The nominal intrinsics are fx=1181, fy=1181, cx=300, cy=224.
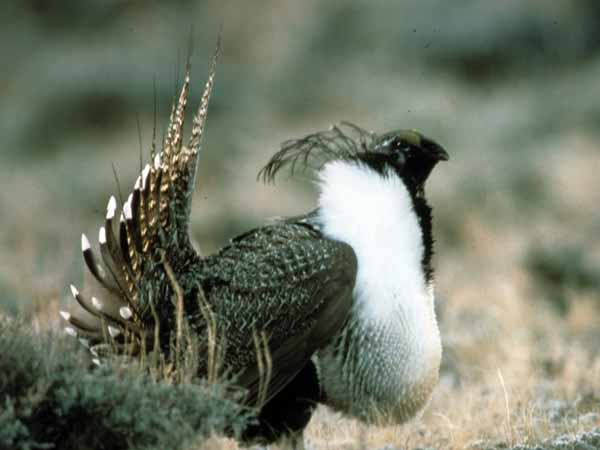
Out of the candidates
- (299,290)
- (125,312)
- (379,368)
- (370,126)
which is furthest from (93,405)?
(370,126)

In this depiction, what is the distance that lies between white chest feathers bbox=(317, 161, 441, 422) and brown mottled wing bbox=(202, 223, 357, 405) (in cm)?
7

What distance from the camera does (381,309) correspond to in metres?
3.53

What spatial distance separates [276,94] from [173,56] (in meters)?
2.34

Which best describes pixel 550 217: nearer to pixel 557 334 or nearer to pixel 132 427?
pixel 557 334

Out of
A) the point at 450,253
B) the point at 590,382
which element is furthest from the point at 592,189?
the point at 590,382

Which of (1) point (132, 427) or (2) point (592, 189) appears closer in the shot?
(1) point (132, 427)

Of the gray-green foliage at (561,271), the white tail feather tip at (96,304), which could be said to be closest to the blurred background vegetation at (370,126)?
the gray-green foliage at (561,271)

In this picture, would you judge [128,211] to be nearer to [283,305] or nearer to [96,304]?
[96,304]

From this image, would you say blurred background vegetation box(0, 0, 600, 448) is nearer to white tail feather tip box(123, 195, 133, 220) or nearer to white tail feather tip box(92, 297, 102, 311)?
white tail feather tip box(92, 297, 102, 311)

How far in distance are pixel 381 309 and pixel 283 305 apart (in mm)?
295

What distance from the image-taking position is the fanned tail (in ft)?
12.1

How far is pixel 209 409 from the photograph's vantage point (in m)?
3.09

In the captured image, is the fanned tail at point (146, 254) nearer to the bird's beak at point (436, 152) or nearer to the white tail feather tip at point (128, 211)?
the white tail feather tip at point (128, 211)

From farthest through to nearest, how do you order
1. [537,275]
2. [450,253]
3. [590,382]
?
[450,253] → [537,275] → [590,382]
